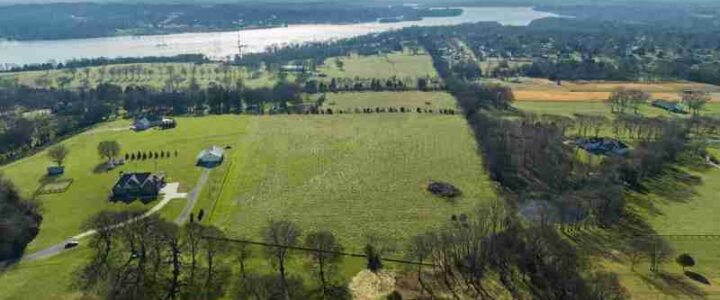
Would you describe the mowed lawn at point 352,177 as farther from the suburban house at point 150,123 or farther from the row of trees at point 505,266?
the suburban house at point 150,123

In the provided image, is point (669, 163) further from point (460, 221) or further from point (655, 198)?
point (460, 221)

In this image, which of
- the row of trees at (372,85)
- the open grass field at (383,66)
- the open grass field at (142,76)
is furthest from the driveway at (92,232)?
the open grass field at (383,66)

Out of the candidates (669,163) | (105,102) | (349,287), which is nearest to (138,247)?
(349,287)

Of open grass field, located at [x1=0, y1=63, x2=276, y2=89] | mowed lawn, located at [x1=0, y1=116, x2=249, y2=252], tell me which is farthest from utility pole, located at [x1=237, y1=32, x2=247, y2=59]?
mowed lawn, located at [x1=0, y1=116, x2=249, y2=252]

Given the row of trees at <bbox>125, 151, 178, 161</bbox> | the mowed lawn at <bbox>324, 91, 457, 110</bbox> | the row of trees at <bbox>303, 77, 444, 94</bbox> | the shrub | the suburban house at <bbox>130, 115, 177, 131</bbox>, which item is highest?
the row of trees at <bbox>303, 77, 444, 94</bbox>

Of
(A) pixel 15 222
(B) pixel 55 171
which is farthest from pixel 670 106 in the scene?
(A) pixel 15 222

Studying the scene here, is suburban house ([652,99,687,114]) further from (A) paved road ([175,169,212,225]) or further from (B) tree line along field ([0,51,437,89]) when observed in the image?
(A) paved road ([175,169,212,225])
